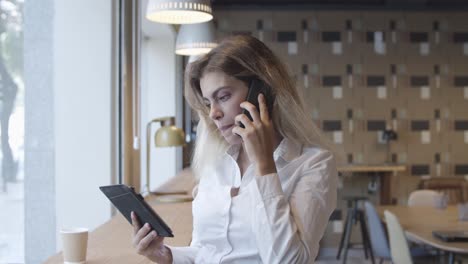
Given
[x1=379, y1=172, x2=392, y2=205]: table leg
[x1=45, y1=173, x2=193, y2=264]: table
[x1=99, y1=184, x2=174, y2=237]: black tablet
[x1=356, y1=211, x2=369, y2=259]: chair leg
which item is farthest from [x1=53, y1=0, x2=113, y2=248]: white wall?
[x1=379, y1=172, x2=392, y2=205]: table leg

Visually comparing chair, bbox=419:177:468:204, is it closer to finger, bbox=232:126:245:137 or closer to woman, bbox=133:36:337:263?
woman, bbox=133:36:337:263

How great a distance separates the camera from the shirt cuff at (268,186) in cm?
141

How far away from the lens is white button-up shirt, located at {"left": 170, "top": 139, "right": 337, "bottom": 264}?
1.40 meters

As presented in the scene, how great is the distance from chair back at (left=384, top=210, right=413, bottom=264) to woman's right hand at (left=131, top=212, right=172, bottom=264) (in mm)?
2695

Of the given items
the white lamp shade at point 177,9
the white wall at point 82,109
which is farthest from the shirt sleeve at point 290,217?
the white wall at point 82,109

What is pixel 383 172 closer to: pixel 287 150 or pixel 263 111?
pixel 287 150

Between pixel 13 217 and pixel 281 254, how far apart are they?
129 cm

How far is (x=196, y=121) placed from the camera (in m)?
2.81

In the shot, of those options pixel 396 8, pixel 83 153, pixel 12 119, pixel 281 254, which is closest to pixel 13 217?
pixel 12 119

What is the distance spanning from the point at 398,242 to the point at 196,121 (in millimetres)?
2045

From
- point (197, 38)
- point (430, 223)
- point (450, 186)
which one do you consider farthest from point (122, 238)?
point (450, 186)

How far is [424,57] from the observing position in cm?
806

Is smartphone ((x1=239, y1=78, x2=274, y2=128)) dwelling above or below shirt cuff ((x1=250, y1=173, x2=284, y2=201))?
above

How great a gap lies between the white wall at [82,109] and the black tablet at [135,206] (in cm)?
160
